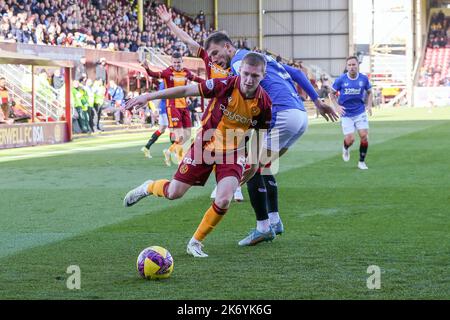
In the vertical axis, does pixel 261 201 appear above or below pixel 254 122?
below

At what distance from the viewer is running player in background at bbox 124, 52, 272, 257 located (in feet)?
27.0

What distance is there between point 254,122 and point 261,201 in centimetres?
118

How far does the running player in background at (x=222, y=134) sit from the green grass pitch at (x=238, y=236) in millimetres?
446

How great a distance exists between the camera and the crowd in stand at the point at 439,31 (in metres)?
79.2

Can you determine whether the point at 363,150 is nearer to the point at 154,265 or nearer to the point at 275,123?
the point at 275,123

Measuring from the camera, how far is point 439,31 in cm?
8100

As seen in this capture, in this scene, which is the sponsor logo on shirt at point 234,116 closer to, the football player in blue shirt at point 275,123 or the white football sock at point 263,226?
the football player in blue shirt at point 275,123

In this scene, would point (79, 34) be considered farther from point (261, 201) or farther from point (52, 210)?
point (261, 201)

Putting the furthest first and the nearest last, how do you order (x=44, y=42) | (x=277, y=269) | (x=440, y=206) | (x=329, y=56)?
(x=329, y=56) < (x=44, y=42) < (x=440, y=206) < (x=277, y=269)

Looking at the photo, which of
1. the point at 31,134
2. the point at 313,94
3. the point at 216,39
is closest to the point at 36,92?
the point at 31,134

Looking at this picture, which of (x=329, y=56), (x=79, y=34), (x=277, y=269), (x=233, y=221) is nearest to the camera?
(x=277, y=269)

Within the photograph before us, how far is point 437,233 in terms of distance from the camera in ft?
31.2

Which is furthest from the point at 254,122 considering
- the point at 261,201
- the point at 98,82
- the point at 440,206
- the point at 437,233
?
the point at 98,82
